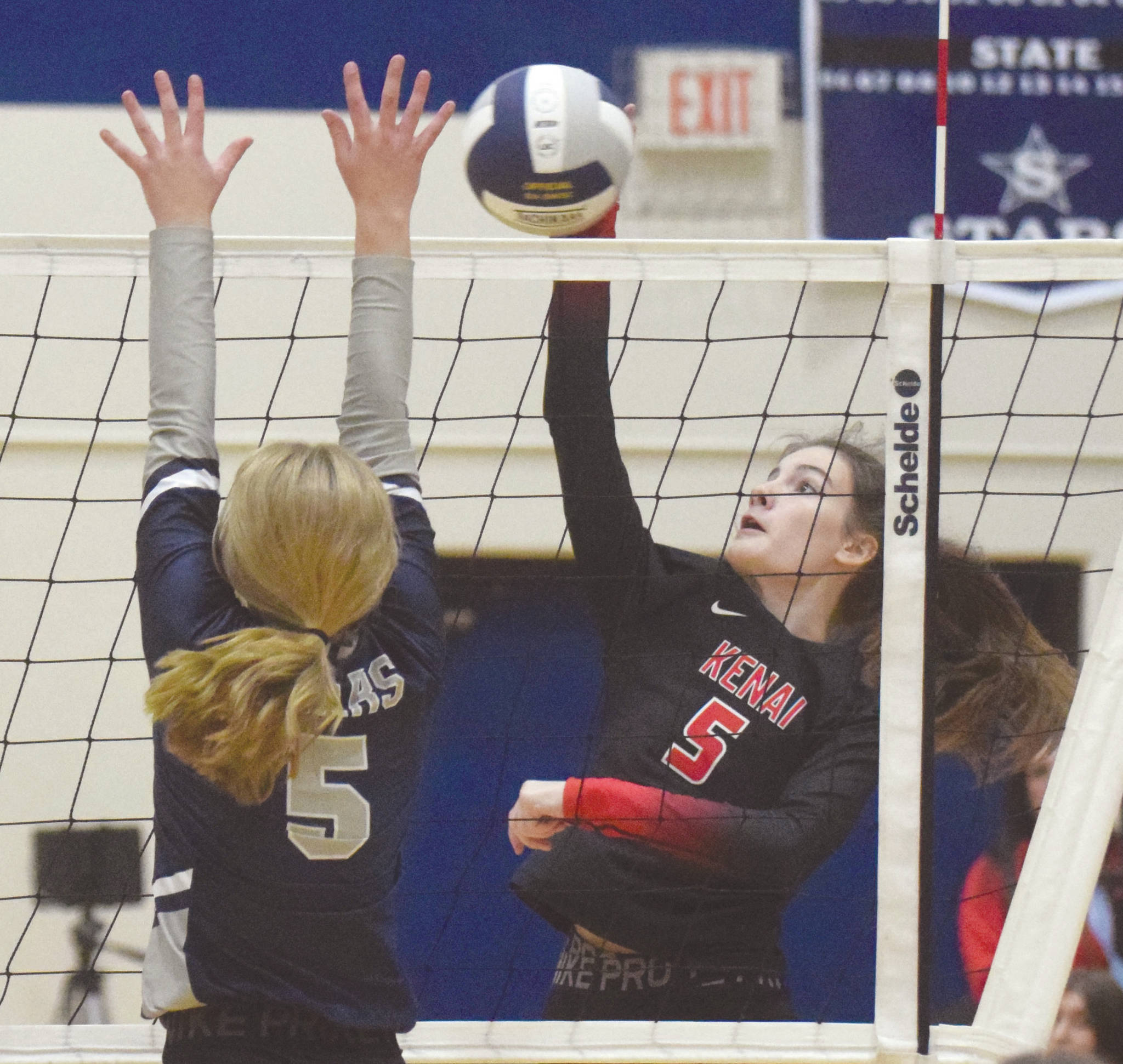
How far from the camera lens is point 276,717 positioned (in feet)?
4.70

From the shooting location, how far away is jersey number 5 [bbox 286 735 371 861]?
152 cm

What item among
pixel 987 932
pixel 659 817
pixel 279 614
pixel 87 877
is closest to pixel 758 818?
pixel 659 817

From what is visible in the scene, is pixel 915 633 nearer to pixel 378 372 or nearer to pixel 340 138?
pixel 378 372

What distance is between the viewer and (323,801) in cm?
152

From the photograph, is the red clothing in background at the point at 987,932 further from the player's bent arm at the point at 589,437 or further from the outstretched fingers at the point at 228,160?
the outstretched fingers at the point at 228,160

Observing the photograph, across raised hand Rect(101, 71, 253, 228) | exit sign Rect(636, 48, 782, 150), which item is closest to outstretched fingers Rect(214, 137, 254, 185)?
raised hand Rect(101, 71, 253, 228)

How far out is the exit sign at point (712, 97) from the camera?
4320 mm

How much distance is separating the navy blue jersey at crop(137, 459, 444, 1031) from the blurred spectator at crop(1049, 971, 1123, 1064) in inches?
47.8

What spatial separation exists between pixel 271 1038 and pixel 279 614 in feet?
1.41

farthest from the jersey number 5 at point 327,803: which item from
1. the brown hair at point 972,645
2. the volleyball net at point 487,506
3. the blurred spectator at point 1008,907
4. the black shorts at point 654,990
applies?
the volleyball net at point 487,506

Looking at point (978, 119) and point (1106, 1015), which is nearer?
point (1106, 1015)

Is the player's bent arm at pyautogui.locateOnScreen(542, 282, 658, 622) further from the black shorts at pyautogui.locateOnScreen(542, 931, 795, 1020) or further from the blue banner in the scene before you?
the blue banner

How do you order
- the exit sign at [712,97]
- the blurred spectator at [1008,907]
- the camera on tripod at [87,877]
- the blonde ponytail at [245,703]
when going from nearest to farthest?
1. the blonde ponytail at [245,703]
2. the blurred spectator at [1008,907]
3. the camera on tripod at [87,877]
4. the exit sign at [712,97]

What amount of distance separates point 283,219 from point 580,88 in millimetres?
2401
